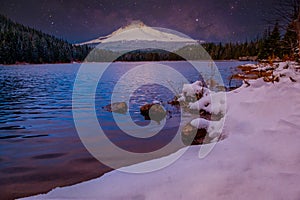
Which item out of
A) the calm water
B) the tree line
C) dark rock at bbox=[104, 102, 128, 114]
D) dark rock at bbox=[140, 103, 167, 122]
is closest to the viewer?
the calm water

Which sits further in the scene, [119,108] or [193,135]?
[119,108]

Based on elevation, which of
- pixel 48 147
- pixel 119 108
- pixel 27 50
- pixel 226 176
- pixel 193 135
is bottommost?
pixel 48 147

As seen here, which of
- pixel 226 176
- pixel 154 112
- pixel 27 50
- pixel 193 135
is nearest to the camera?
pixel 226 176

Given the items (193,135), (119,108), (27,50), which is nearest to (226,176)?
(193,135)

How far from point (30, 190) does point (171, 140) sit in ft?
15.3

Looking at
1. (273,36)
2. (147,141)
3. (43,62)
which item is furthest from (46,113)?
(43,62)

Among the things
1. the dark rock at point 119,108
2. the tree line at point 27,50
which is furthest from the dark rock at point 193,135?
the tree line at point 27,50

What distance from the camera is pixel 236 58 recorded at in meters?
122

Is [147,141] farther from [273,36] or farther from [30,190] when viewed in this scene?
[273,36]

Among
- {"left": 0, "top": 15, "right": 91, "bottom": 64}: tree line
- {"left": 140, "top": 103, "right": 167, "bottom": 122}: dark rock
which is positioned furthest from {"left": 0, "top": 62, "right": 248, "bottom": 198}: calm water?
{"left": 0, "top": 15, "right": 91, "bottom": 64}: tree line

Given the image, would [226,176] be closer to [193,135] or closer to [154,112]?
[193,135]

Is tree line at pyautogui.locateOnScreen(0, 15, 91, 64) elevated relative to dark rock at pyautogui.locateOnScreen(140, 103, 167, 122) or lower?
elevated

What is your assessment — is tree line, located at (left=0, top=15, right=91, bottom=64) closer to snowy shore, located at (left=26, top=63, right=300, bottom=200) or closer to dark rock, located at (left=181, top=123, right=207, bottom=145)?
dark rock, located at (left=181, top=123, right=207, bottom=145)

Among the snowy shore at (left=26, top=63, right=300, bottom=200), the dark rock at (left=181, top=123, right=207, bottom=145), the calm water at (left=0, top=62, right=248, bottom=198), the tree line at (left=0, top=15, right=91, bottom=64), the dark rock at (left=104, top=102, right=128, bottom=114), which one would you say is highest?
the tree line at (left=0, top=15, right=91, bottom=64)
